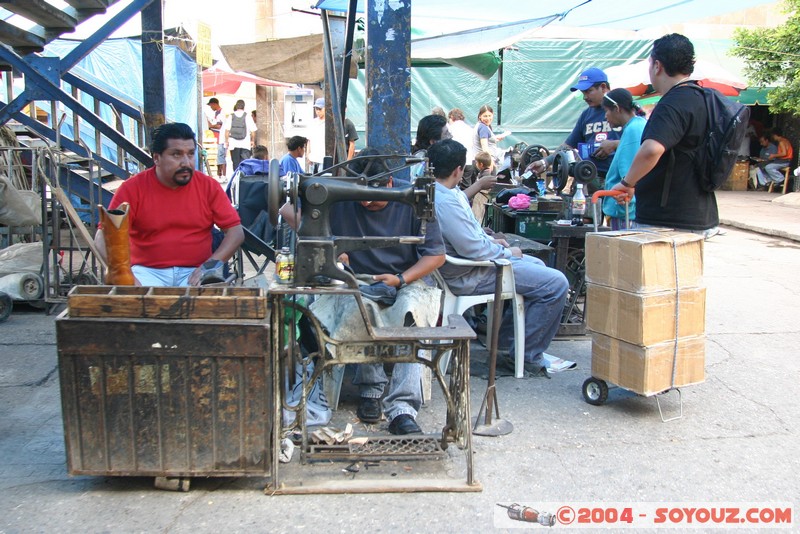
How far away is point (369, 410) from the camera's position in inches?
144

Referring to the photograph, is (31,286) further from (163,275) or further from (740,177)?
(740,177)

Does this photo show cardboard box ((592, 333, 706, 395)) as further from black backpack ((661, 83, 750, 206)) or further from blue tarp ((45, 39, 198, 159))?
blue tarp ((45, 39, 198, 159))

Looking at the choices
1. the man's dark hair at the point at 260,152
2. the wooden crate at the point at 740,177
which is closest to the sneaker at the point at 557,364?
the man's dark hair at the point at 260,152

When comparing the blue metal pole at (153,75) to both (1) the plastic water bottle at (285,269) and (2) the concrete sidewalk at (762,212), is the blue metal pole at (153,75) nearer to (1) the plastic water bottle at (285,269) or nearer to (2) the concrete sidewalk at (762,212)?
(1) the plastic water bottle at (285,269)

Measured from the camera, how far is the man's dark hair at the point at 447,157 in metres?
4.03

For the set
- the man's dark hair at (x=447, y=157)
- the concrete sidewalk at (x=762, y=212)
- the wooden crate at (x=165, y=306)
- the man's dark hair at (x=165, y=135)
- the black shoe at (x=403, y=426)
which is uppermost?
the man's dark hair at (x=165, y=135)

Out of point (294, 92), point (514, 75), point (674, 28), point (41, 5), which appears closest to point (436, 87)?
point (514, 75)

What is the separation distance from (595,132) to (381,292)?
9.73 ft

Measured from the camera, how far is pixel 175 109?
1257 cm

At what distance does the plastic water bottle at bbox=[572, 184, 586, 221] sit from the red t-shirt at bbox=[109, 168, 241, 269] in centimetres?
259

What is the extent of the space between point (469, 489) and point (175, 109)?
1119cm

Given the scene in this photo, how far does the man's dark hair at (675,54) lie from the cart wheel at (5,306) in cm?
492

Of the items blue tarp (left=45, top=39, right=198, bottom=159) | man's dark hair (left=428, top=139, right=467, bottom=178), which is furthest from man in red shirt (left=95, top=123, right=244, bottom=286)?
blue tarp (left=45, top=39, right=198, bottom=159)

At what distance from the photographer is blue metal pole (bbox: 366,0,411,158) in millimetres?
4211
